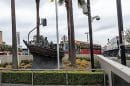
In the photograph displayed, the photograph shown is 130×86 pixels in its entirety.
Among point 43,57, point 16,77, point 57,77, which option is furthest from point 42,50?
point 57,77

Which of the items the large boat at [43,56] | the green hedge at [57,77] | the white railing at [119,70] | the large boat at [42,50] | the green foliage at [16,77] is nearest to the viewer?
the white railing at [119,70]

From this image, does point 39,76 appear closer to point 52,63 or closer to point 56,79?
point 56,79

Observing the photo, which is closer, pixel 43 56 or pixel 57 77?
pixel 57 77

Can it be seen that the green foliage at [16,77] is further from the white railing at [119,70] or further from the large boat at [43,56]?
the large boat at [43,56]

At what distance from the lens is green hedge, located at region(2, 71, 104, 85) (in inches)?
841

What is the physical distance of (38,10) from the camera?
50.2 meters

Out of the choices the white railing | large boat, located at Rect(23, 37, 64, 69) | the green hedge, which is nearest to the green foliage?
the green hedge

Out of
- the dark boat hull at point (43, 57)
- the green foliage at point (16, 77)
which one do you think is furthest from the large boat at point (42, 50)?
the green foliage at point (16, 77)

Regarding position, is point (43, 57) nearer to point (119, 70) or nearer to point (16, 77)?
point (16, 77)

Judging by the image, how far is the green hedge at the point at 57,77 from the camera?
70.1 ft

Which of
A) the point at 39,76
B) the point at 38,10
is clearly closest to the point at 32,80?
the point at 39,76

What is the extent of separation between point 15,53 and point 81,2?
12.0 meters

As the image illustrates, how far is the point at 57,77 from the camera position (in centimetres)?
2227

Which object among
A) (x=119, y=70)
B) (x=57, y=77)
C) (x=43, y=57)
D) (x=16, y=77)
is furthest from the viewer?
(x=43, y=57)
